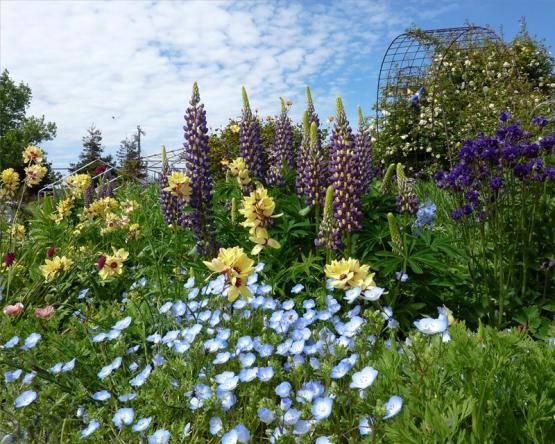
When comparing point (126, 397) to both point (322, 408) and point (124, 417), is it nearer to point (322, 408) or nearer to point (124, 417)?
point (124, 417)

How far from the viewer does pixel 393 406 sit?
5.32 feet

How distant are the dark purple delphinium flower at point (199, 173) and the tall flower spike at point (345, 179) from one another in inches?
36.2

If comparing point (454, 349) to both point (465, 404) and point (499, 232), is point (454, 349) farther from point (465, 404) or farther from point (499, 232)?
point (499, 232)

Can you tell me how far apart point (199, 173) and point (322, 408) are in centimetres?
213

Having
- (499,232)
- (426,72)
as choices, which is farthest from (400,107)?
(499,232)

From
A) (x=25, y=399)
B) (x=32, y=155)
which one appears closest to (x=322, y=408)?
(x=25, y=399)

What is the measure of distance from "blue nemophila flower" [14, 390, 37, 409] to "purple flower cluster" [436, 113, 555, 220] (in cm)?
253

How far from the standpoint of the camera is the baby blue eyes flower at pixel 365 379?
1766 mm

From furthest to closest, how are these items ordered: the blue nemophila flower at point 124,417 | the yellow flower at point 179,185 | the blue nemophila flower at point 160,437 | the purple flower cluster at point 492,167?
1. the yellow flower at point 179,185
2. the purple flower cluster at point 492,167
3. the blue nemophila flower at point 124,417
4. the blue nemophila flower at point 160,437

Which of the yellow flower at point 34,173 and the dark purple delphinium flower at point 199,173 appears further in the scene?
the yellow flower at point 34,173

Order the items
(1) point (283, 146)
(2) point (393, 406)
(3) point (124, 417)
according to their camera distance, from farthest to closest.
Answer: (1) point (283, 146) < (3) point (124, 417) < (2) point (393, 406)

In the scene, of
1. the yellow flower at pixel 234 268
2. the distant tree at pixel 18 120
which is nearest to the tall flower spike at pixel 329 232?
the yellow flower at pixel 234 268

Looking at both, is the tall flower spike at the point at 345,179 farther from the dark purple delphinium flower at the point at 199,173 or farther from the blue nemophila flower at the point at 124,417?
the blue nemophila flower at the point at 124,417

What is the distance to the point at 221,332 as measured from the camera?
238 centimetres
